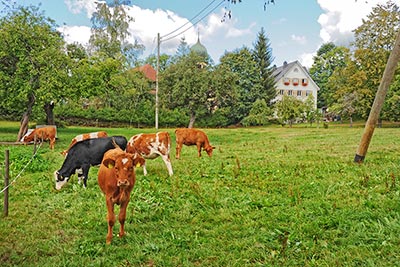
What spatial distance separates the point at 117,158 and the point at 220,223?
1.74 m

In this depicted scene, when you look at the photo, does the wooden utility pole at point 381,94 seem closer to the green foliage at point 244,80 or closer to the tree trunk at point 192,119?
the tree trunk at point 192,119

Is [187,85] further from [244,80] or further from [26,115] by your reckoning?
[26,115]

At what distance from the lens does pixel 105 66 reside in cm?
2119

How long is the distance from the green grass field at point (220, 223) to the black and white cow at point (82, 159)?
0.29 m

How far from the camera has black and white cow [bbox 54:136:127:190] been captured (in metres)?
7.62

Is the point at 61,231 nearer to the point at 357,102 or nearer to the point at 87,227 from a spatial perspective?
the point at 87,227

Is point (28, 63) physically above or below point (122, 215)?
above

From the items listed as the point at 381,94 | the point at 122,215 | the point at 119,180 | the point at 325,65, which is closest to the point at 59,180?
the point at 122,215

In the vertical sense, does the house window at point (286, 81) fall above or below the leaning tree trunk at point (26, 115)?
above

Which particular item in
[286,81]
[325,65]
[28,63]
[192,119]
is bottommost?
[192,119]

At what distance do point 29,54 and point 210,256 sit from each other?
17313mm

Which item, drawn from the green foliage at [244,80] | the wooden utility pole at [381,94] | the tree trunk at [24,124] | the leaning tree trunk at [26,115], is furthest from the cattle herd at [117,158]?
the green foliage at [244,80]

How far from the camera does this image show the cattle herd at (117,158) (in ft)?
14.5

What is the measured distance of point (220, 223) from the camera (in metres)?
4.99
